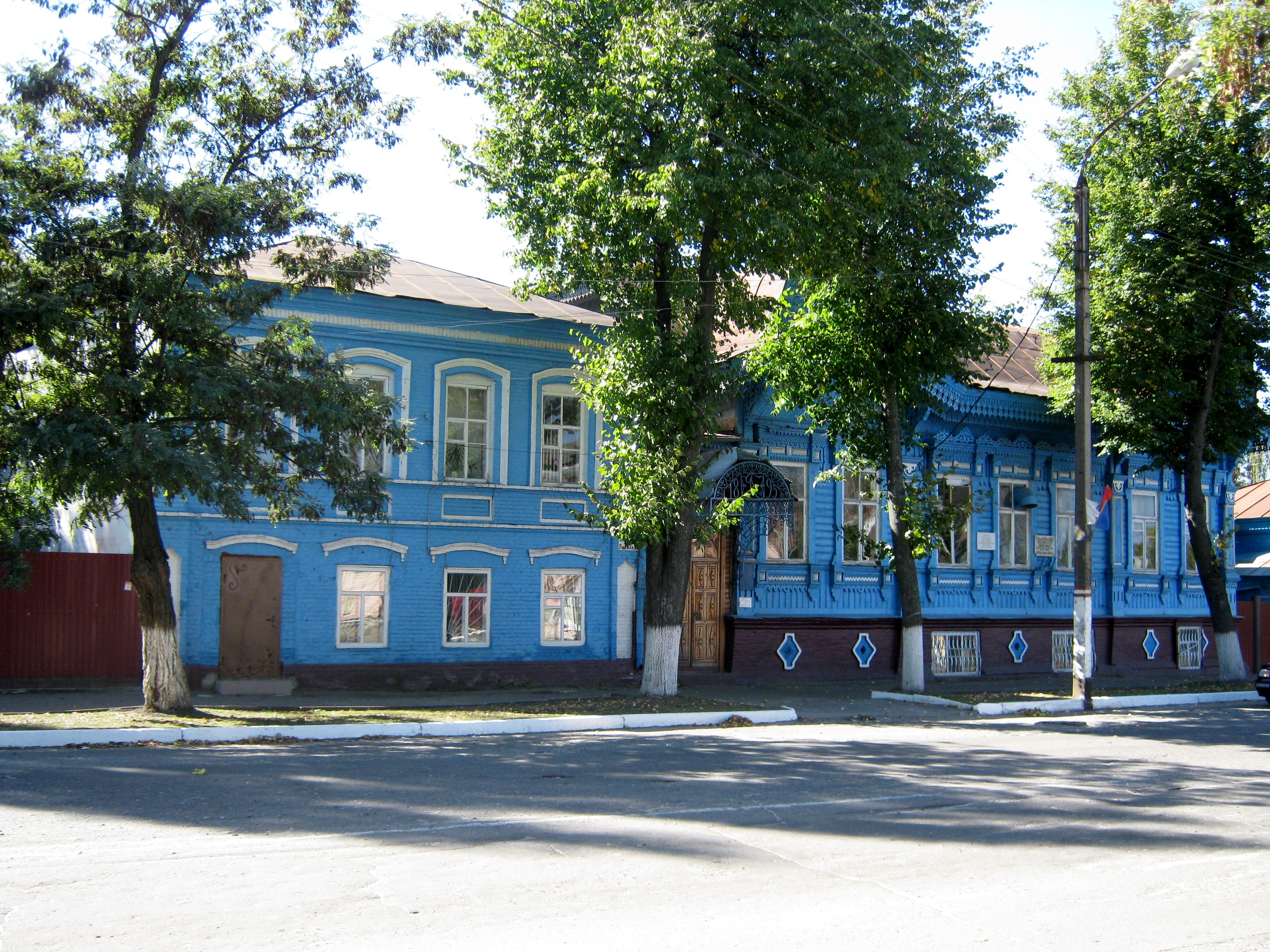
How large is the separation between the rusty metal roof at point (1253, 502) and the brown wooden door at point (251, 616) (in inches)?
1211

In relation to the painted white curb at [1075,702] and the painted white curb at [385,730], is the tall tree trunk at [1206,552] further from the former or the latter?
the painted white curb at [385,730]

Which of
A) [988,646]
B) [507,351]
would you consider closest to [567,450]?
[507,351]

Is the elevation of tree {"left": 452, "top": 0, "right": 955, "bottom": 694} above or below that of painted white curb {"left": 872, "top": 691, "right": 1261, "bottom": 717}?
above

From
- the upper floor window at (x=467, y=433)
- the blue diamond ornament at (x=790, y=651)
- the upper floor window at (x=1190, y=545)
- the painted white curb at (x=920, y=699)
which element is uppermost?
the upper floor window at (x=467, y=433)

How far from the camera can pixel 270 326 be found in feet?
47.0

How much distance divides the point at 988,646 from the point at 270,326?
56.7 ft

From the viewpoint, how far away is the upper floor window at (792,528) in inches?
866

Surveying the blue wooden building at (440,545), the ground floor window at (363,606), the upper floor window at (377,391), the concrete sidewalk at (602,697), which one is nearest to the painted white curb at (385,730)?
the concrete sidewalk at (602,697)

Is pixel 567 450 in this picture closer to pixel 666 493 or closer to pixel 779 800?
pixel 666 493

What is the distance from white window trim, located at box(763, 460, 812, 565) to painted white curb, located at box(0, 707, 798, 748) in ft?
21.0

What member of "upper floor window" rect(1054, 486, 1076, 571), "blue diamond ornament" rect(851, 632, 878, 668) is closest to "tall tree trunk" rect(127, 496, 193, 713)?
"blue diamond ornament" rect(851, 632, 878, 668)

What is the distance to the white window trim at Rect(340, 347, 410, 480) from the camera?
711 inches

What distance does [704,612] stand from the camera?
21.0 metres

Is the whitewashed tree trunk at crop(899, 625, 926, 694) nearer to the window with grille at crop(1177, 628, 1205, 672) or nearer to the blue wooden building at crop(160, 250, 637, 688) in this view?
the blue wooden building at crop(160, 250, 637, 688)
